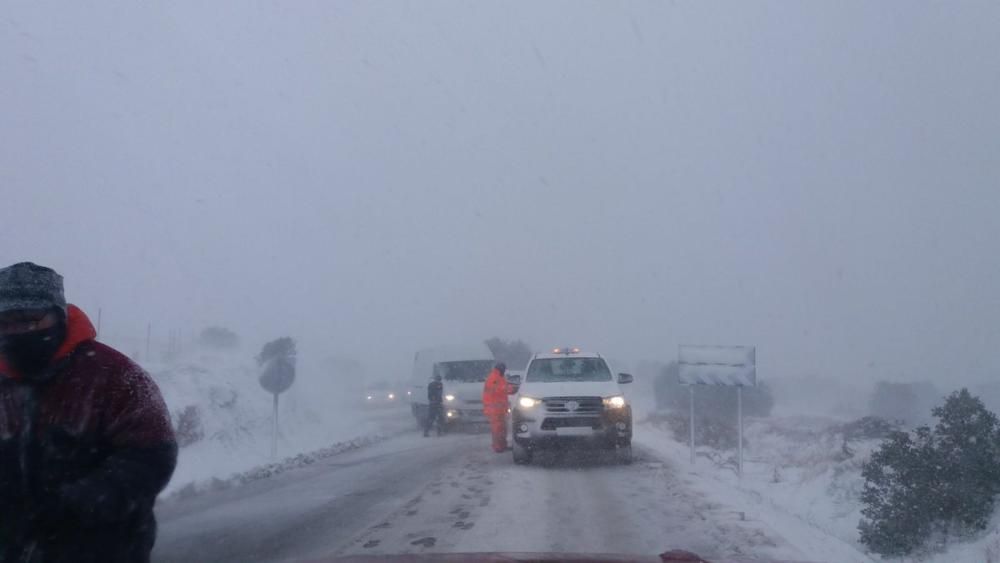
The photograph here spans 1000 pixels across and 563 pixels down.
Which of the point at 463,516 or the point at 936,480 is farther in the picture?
the point at 936,480

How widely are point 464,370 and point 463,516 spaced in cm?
1924

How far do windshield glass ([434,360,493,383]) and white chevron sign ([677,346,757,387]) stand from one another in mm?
13608

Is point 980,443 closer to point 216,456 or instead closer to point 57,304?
point 57,304

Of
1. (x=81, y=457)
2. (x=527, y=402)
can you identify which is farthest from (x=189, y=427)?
(x=81, y=457)

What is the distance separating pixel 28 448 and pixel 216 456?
1724 cm

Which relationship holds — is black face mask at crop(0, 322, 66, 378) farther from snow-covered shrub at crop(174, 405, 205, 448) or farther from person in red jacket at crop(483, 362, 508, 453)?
snow-covered shrub at crop(174, 405, 205, 448)

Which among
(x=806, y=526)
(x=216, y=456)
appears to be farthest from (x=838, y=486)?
(x=216, y=456)

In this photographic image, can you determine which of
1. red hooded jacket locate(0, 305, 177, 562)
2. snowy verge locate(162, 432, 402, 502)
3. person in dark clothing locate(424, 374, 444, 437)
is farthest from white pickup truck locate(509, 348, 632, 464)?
red hooded jacket locate(0, 305, 177, 562)

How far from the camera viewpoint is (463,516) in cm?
1024

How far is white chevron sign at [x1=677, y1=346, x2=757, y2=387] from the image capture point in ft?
49.4

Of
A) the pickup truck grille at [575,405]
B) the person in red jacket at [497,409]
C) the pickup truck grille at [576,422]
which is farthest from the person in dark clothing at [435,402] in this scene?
the pickup truck grille at [576,422]

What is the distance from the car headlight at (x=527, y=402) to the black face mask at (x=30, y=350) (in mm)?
12408

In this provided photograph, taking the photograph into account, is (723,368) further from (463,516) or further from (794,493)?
(463,516)

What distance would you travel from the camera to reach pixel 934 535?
1034 centimetres
